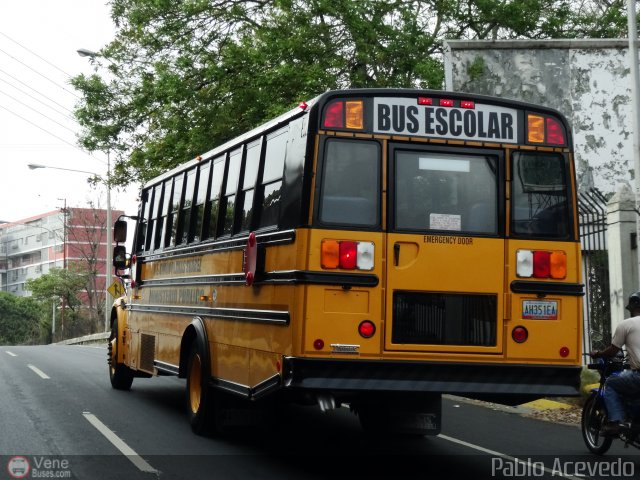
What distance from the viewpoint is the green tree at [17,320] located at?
97.9 m

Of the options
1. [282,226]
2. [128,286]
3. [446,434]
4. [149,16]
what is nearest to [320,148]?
[282,226]

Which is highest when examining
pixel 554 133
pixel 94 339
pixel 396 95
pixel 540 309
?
pixel 396 95

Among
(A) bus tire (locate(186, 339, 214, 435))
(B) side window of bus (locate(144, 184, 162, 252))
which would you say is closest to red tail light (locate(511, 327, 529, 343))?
(A) bus tire (locate(186, 339, 214, 435))

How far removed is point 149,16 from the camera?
88.5ft

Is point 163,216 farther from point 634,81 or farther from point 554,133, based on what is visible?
point 634,81

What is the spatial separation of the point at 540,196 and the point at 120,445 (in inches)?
190

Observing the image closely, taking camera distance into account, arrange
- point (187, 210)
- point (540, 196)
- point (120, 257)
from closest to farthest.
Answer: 1. point (540, 196)
2. point (187, 210)
3. point (120, 257)

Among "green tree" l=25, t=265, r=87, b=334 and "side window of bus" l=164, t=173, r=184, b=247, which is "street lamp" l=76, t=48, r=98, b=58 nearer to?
"side window of bus" l=164, t=173, r=184, b=247

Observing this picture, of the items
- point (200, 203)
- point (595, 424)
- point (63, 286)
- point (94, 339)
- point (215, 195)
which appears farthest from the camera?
point (63, 286)

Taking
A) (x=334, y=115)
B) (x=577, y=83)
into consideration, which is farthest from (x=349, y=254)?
(x=577, y=83)

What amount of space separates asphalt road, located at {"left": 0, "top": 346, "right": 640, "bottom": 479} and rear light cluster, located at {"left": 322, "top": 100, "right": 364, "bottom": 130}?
3045 mm

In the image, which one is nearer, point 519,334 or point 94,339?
point 519,334

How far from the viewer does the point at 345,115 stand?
873 cm

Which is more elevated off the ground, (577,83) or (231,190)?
(577,83)
